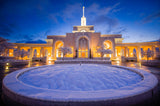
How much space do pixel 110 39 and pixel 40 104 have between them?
29153 mm

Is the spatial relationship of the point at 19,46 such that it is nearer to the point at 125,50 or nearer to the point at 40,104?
the point at 40,104

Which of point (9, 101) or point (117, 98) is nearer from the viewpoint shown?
point (117, 98)

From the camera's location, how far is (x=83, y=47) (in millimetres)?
26859

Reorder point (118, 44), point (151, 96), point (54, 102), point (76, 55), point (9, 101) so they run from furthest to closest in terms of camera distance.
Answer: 1. point (118, 44)
2. point (76, 55)
3. point (151, 96)
4. point (9, 101)
5. point (54, 102)

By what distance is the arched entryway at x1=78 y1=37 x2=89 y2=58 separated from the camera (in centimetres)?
2653

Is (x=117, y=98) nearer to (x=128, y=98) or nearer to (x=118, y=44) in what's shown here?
(x=128, y=98)

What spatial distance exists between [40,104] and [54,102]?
37cm

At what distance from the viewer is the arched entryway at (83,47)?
26.5m

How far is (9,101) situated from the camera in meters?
1.92

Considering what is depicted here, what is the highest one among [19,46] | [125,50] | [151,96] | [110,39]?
[110,39]

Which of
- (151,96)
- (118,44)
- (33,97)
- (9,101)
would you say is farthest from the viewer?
(118,44)

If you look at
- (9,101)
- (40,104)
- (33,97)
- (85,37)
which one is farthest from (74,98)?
(85,37)

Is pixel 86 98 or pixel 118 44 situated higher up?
pixel 118 44

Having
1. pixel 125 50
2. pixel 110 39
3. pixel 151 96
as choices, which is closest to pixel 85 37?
pixel 110 39
